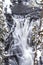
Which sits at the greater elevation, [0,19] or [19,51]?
[0,19]

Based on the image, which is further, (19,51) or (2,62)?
(19,51)

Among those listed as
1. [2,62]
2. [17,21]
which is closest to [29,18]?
[17,21]

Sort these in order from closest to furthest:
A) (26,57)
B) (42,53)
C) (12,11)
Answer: (42,53) < (26,57) < (12,11)

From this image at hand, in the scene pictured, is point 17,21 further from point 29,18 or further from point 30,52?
point 30,52

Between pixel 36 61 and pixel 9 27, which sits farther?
pixel 9 27

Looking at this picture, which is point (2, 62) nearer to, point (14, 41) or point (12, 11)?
point (14, 41)

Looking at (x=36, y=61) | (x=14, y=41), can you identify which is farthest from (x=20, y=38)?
(x=36, y=61)

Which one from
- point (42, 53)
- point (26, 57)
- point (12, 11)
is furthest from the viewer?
point (12, 11)

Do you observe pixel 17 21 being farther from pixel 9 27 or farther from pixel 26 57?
pixel 26 57

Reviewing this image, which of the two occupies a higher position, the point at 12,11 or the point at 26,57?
the point at 12,11
